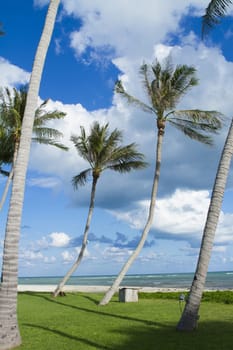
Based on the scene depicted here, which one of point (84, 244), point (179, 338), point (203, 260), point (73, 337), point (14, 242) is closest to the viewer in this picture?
point (14, 242)

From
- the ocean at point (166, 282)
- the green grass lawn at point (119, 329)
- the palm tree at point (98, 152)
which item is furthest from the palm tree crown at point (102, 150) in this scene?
the ocean at point (166, 282)

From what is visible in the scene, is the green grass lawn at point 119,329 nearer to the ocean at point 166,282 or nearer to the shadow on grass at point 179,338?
the shadow on grass at point 179,338

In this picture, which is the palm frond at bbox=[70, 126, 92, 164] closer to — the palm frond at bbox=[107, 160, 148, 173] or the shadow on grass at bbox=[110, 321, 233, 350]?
the palm frond at bbox=[107, 160, 148, 173]

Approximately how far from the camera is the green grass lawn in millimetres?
8948

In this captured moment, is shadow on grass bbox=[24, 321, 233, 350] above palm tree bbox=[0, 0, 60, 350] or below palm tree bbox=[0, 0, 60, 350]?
below

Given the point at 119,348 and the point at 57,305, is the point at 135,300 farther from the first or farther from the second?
the point at 119,348

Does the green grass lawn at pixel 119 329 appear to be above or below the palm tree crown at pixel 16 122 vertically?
below

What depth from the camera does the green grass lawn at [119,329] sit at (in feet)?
29.4

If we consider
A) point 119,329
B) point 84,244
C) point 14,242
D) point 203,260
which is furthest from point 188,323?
point 84,244

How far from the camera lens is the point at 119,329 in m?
10.9

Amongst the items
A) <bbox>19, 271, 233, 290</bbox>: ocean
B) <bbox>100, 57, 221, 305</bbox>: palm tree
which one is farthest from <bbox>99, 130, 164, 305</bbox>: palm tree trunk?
<bbox>19, 271, 233, 290</bbox>: ocean

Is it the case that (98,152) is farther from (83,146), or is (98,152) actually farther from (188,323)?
(188,323)

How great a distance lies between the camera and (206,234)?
10.3 meters

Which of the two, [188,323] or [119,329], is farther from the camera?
[119,329]
